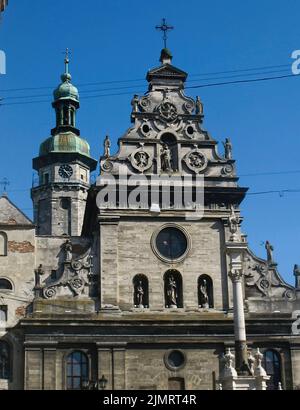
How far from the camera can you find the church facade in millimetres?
34812

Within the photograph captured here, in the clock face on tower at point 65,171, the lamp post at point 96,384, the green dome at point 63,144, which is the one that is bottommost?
the lamp post at point 96,384

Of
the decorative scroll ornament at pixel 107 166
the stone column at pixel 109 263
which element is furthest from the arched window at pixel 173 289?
the decorative scroll ornament at pixel 107 166

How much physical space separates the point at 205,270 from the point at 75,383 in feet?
26.9

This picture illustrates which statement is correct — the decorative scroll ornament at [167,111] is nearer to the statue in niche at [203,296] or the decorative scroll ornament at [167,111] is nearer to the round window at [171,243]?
the round window at [171,243]

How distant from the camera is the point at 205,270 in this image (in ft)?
122

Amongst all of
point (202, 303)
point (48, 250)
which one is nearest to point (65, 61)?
point (48, 250)

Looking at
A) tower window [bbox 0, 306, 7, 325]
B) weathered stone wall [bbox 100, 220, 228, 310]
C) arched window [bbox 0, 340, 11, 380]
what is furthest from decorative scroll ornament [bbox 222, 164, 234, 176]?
arched window [bbox 0, 340, 11, 380]

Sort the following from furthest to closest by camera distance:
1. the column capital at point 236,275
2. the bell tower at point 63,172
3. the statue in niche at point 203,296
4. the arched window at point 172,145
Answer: the bell tower at point 63,172 → the arched window at point 172,145 → the statue in niche at point 203,296 → the column capital at point 236,275

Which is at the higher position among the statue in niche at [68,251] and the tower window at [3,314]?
the statue in niche at [68,251]

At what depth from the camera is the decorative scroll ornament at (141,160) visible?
38.0 meters

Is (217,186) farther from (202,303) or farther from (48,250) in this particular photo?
(48,250)

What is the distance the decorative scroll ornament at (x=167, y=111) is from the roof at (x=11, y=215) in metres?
8.70

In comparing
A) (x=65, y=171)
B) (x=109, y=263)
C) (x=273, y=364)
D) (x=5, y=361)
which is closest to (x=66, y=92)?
(x=65, y=171)

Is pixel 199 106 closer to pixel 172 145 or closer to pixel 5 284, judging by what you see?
pixel 172 145
